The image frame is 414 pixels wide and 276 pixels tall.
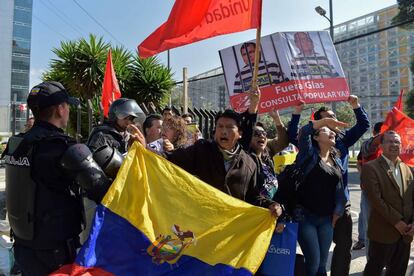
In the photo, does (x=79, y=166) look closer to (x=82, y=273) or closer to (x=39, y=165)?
(x=39, y=165)

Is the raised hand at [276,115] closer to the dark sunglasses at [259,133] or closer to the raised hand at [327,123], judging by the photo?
the dark sunglasses at [259,133]

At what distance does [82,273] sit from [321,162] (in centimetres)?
266

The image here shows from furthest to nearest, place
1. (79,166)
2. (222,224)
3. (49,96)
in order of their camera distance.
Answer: (222,224) < (49,96) < (79,166)

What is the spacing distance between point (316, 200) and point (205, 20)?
6.95ft

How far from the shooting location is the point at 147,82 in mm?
12422

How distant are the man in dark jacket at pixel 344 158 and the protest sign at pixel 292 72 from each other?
0.78 feet

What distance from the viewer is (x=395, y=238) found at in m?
4.13

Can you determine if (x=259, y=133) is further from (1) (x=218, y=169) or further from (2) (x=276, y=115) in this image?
(1) (x=218, y=169)

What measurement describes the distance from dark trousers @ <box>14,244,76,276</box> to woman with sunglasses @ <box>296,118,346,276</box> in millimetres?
2366

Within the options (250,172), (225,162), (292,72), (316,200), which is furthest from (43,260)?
(292,72)

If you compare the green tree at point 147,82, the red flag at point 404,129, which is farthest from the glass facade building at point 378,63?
the red flag at point 404,129

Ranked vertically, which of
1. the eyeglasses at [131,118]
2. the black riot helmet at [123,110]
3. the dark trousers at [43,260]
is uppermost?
the black riot helmet at [123,110]

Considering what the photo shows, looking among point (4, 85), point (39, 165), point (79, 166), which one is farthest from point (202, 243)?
point (4, 85)

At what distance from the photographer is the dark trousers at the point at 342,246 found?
4.27 metres
